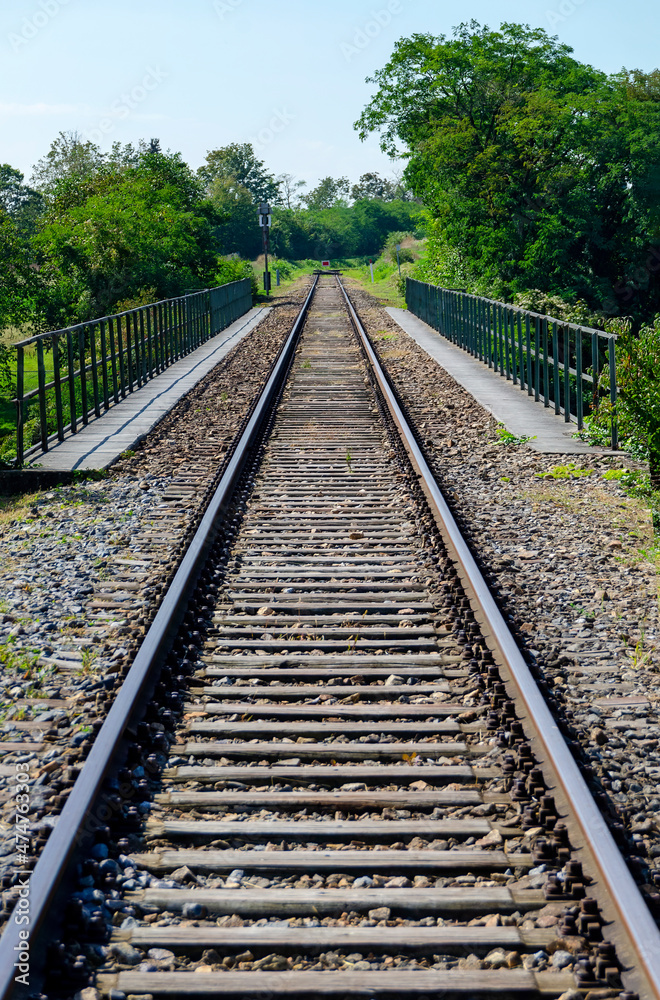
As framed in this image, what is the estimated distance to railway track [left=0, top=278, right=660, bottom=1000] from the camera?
9.27ft

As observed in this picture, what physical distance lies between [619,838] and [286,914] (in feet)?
4.00

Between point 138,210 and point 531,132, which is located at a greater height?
point 531,132

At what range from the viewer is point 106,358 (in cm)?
1294

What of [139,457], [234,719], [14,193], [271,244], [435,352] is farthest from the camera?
[14,193]

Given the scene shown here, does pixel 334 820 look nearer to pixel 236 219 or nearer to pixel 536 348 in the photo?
pixel 536 348

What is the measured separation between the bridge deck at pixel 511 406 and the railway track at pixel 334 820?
4.49 metres

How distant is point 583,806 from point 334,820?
0.93 metres

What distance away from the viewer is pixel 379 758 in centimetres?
405

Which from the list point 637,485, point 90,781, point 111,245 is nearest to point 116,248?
point 111,245

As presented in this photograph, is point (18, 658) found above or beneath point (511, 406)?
beneath

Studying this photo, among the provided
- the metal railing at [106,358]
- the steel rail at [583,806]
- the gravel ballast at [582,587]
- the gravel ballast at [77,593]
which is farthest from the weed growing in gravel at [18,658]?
the metal railing at [106,358]

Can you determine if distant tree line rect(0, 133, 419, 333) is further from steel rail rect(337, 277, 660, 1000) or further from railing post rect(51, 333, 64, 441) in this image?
steel rail rect(337, 277, 660, 1000)

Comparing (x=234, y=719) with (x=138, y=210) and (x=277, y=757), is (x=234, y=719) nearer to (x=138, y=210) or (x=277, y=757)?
(x=277, y=757)

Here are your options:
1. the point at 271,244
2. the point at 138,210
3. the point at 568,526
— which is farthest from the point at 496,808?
the point at 271,244
